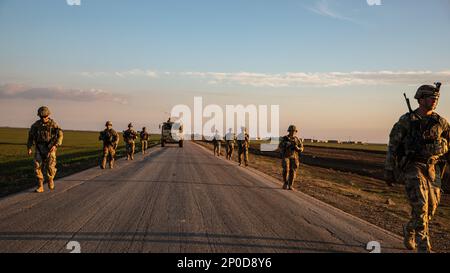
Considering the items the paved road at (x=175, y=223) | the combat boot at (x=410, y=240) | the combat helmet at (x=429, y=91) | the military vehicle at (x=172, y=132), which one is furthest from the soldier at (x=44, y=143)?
the military vehicle at (x=172, y=132)

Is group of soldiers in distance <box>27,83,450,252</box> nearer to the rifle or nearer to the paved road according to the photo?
the rifle

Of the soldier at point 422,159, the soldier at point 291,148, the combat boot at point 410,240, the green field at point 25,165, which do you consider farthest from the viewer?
the green field at point 25,165

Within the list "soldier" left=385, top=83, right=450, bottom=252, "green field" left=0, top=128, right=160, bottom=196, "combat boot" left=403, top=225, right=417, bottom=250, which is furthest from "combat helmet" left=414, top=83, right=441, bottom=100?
"green field" left=0, top=128, right=160, bottom=196

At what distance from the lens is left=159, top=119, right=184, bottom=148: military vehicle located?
54.5m

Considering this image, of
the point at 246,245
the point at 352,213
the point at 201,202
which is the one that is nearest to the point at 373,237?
the point at 246,245

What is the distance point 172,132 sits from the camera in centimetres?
5503

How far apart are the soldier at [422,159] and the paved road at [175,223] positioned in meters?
0.53

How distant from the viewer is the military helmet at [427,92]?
20.5 feet

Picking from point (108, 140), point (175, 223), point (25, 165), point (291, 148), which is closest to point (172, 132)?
point (25, 165)

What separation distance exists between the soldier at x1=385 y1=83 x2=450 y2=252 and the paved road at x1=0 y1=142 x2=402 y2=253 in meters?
0.53

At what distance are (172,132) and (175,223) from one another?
4788cm

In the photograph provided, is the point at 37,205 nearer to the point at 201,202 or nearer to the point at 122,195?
the point at 122,195

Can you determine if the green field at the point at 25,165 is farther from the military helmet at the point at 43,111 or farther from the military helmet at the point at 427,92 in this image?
the military helmet at the point at 427,92
